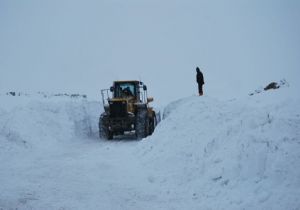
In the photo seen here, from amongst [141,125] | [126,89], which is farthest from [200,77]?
[141,125]

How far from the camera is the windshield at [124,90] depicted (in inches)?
858

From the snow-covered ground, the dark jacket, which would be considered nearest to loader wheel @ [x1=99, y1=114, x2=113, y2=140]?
the snow-covered ground

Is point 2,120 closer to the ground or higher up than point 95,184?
higher up

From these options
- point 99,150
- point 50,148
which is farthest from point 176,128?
point 50,148

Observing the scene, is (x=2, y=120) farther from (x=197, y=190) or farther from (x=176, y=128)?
(x=197, y=190)

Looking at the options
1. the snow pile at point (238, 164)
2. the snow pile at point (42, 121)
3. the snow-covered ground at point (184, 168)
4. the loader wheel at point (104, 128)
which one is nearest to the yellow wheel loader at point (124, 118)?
the loader wheel at point (104, 128)

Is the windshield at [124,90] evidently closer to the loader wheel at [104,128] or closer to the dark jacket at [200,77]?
the loader wheel at [104,128]

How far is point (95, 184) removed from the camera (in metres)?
9.74

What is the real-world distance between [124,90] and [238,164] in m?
14.2

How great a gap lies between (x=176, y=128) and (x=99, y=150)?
378 cm

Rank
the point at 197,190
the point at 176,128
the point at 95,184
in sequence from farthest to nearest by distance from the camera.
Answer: the point at 176,128 → the point at 95,184 → the point at 197,190

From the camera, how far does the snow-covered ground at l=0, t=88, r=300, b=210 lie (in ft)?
24.0

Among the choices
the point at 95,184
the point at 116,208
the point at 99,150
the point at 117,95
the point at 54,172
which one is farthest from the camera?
the point at 117,95

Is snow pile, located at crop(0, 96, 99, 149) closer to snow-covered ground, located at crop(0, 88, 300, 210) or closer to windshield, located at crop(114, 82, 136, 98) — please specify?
snow-covered ground, located at crop(0, 88, 300, 210)
